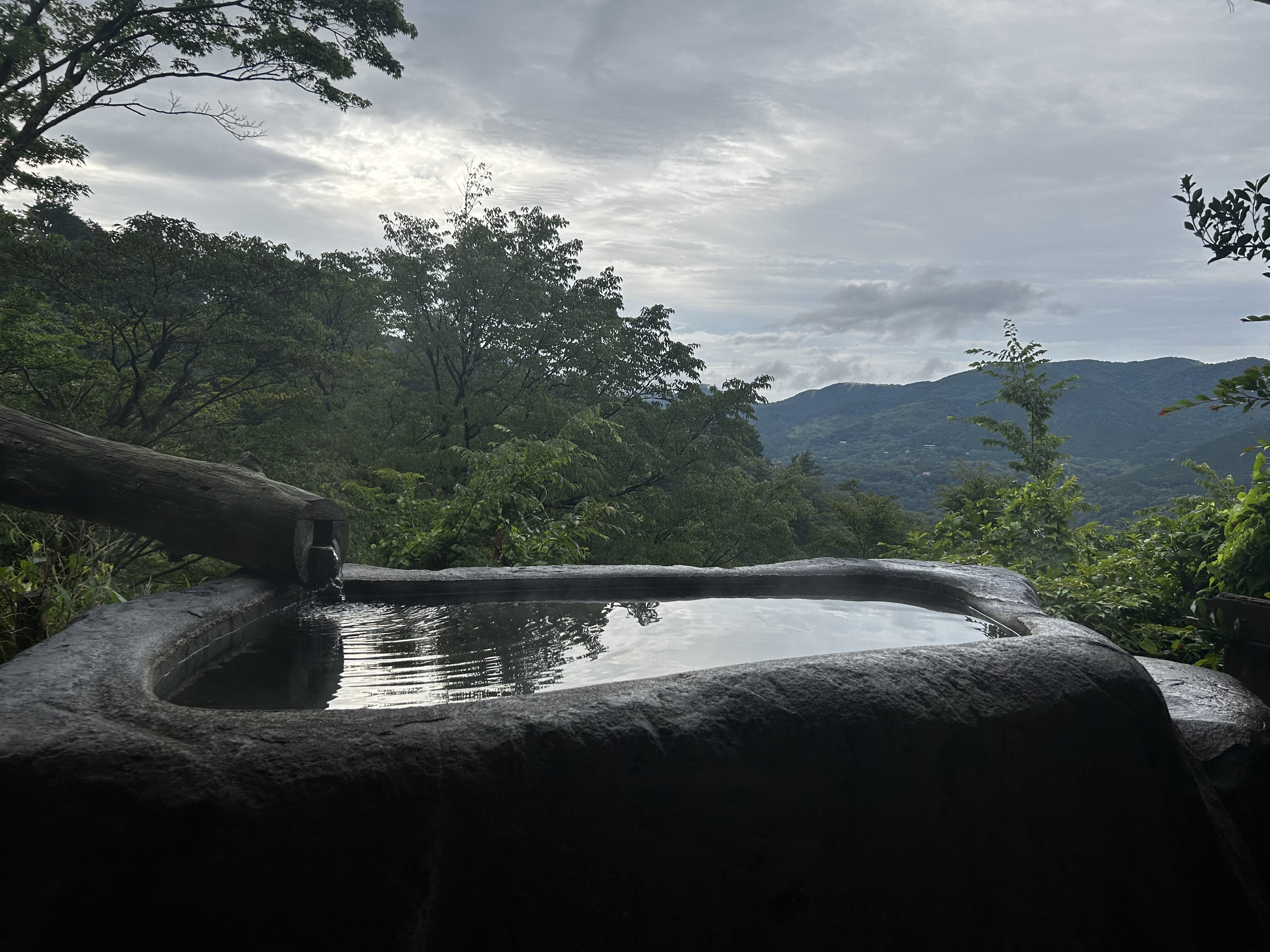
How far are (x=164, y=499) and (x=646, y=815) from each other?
3.16 metres

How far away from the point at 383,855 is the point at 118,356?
518 inches

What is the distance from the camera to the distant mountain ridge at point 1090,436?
221 feet

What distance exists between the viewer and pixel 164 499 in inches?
149

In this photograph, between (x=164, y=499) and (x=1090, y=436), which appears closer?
(x=164, y=499)

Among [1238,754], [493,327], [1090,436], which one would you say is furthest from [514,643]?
[1090,436]

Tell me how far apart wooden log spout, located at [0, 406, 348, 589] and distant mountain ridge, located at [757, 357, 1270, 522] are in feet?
182

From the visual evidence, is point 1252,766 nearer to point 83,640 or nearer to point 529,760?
point 529,760

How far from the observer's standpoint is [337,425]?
625 inches

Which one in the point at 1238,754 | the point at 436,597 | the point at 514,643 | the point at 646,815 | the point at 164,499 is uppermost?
the point at 164,499

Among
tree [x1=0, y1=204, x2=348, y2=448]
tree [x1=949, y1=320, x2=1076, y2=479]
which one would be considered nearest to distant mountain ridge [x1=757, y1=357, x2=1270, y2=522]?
tree [x1=949, y1=320, x2=1076, y2=479]

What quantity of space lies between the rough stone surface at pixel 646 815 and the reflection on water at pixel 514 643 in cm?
62

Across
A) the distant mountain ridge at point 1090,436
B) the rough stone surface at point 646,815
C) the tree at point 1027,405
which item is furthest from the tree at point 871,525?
the distant mountain ridge at point 1090,436

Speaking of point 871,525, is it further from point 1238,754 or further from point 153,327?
point 1238,754

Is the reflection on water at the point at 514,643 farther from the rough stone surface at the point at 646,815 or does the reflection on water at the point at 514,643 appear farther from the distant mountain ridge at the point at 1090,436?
the distant mountain ridge at the point at 1090,436
